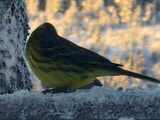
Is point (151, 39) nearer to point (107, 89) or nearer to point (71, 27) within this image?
point (71, 27)

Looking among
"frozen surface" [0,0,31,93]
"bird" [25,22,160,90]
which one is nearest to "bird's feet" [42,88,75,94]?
"bird" [25,22,160,90]

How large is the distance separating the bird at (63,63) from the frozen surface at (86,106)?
0.37 metres

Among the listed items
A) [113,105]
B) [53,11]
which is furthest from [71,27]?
[113,105]

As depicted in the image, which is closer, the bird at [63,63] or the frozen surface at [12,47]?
the bird at [63,63]

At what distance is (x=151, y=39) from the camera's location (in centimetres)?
1061

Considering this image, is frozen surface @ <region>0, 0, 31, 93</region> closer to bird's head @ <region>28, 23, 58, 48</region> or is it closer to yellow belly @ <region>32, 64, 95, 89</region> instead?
bird's head @ <region>28, 23, 58, 48</region>

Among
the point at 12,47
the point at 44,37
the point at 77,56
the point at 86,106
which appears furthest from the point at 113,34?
the point at 86,106

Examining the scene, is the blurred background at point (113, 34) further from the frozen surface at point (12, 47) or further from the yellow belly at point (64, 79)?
the yellow belly at point (64, 79)

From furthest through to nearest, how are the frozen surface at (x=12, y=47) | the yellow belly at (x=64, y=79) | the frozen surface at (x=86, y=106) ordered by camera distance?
the frozen surface at (x=12, y=47)
the yellow belly at (x=64, y=79)
the frozen surface at (x=86, y=106)

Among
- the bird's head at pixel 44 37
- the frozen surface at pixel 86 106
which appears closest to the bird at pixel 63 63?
the bird's head at pixel 44 37

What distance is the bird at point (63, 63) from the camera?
3.40 metres

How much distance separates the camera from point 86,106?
2.84 m

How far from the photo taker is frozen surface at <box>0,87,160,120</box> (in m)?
2.77

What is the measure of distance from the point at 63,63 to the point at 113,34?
680 centimetres
